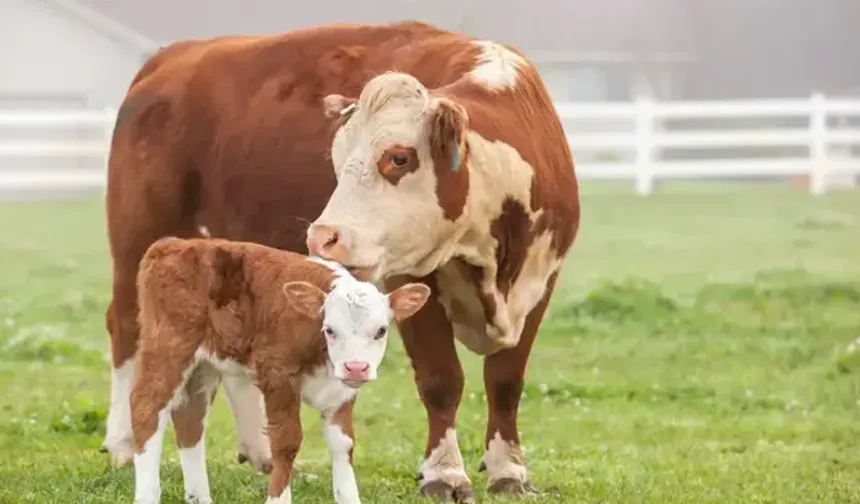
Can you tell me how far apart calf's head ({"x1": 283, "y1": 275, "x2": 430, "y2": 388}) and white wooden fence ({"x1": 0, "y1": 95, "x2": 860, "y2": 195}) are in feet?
47.9

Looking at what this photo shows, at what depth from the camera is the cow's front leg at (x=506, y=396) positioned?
5867mm

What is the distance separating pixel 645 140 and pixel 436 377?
14194mm

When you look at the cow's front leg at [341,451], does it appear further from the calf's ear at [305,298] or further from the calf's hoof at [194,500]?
the calf's hoof at [194,500]

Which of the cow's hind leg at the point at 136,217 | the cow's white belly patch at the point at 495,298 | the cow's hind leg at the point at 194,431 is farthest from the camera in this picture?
the cow's hind leg at the point at 136,217

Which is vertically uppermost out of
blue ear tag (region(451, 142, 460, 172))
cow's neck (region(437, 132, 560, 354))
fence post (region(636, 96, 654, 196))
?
blue ear tag (region(451, 142, 460, 172))

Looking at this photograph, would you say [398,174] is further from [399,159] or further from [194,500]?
[194,500]

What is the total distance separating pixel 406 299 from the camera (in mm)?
4500

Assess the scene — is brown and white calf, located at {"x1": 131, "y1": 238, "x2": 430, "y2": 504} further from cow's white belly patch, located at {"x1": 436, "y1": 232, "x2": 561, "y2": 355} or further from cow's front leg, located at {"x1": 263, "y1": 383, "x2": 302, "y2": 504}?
cow's white belly patch, located at {"x1": 436, "y1": 232, "x2": 561, "y2": 355}

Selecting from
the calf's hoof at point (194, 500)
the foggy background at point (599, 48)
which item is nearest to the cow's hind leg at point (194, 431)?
the calf's hoof at point (194, 500)

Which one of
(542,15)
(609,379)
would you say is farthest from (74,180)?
(609,379)

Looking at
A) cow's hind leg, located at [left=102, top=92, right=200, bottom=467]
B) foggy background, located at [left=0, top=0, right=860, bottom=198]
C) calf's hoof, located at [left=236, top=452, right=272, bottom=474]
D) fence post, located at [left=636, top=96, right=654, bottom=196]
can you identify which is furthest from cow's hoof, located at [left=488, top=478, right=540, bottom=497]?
fence post, located at [left=636, top=96, right=654, bottom=196]

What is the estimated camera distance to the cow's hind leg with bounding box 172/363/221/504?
5047 millimetres

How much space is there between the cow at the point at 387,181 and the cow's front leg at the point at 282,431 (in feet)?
1.65

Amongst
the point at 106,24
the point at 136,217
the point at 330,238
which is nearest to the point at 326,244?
the point at 330,238
